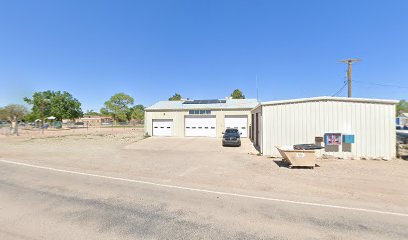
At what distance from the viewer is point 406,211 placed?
4.77 metres

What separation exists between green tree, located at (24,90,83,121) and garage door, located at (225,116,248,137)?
165ft

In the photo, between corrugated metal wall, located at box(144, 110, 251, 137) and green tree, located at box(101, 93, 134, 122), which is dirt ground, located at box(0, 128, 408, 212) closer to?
corrugated metal wall, located at box(144, 110, 251, 137)

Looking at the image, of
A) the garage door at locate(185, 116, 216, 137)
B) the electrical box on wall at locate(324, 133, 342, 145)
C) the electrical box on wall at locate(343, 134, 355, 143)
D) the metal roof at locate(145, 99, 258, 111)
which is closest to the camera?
the electrical box on wall at locate(343, 134, 355, 143)

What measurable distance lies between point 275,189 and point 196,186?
8.22 ft

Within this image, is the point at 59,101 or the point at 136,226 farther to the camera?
the point at 59,101

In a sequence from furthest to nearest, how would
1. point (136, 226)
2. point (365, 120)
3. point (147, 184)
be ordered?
point (365, 120) → point (147, 184) → point (136, 226)

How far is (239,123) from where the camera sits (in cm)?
2466

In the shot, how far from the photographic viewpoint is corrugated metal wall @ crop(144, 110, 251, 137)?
24683mm

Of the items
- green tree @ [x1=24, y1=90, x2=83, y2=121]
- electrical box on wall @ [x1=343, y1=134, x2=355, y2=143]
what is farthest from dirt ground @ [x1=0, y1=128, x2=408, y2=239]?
green tree @ [x1=24, y1=90, x2=83, y2=121]

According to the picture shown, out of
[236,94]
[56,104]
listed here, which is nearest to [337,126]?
[236,94]

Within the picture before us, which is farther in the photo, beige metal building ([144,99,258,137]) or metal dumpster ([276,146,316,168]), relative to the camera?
beige metal building ([144,99,258,137])

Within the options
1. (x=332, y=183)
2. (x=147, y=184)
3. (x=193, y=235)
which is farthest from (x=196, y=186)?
(x=332, y=183)

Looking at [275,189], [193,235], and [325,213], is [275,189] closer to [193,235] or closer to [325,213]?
[325,213]

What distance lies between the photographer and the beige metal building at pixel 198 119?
2464 cm
